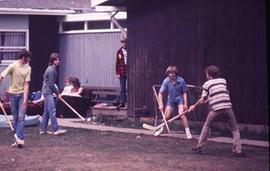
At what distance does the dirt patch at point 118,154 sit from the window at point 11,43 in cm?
937

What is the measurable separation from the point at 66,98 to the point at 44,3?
619 cm

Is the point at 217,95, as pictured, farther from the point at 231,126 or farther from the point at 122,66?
the point at 122,66

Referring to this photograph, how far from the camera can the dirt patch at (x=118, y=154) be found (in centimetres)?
1102

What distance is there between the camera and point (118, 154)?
1245cm

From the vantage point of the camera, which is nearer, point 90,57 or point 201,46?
point 201,46

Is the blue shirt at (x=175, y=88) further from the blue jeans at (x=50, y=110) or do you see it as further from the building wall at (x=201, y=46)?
the blue jeans at (x=50, y=110)

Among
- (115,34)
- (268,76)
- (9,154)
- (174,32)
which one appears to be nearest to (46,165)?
(9,154)

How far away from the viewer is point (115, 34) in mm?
22547

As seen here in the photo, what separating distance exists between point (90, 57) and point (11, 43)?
3.19 m

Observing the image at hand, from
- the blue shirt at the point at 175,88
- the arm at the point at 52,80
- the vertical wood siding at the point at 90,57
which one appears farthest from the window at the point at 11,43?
the blue shirt at the point at 175,88

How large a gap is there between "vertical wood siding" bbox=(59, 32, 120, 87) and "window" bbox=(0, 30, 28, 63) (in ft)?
4.59

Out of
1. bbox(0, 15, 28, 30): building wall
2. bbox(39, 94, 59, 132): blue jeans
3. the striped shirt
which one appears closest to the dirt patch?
bbox(39, 94, 59, 132): blue jeans

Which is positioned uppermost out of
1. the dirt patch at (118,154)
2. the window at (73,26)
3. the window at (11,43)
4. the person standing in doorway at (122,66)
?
Answer: the window at (73,26)

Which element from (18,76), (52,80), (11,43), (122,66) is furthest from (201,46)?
(11,43)
